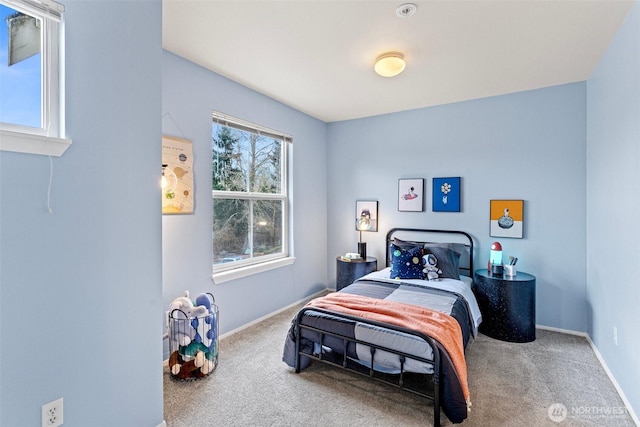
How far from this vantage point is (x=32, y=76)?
4.33ft

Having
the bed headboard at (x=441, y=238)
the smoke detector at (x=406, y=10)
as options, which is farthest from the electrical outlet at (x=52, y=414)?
the bed headboard at (x=441, y=238)

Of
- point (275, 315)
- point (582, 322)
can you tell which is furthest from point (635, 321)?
point (275, 315)

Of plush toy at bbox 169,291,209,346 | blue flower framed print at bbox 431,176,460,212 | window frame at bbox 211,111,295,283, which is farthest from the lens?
blue flower framed print at bbox 431,176,460,212

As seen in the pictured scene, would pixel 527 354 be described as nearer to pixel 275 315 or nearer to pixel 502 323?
pixel 502 323

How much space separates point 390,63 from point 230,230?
2213 mm

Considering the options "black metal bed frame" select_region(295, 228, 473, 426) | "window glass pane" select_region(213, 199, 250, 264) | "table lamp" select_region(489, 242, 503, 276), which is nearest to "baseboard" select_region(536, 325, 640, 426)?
"table lamp" select_region(489, 242, 503, 276)

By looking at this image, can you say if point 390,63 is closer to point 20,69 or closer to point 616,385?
point 20,69

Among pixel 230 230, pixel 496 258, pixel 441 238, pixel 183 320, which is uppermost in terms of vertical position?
pixel 230 230

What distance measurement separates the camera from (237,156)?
327cm

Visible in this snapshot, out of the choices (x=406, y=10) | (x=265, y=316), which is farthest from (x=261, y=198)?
(x=406, y=10)

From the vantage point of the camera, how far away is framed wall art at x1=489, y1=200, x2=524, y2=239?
10.8ft

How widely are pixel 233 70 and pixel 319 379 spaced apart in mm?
2804

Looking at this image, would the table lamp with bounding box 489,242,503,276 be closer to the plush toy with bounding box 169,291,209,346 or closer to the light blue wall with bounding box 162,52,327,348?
the light blue wall with bounding box 162,52,327,348

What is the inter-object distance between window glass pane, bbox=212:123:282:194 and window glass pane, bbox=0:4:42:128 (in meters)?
1.66
